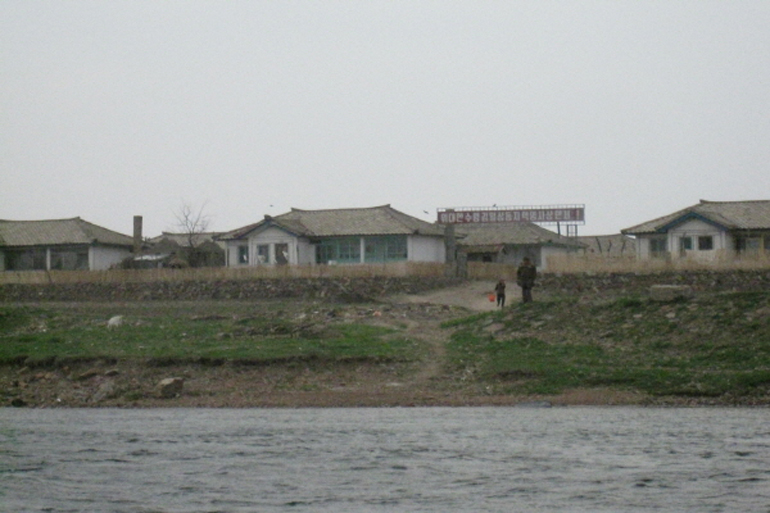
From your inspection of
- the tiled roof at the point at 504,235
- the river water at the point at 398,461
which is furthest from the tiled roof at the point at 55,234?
the river water at the point at 398,461

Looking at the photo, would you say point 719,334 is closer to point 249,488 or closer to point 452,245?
point 249,488

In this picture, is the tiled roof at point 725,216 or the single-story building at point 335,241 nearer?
the tiled roof at point 725,216

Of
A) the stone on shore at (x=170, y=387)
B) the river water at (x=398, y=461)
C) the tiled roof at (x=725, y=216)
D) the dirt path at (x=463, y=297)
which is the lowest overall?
the river water at (x=398, y=461)

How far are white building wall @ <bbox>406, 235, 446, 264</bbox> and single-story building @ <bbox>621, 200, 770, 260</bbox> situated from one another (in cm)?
1335

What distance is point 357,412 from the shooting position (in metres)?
27.4

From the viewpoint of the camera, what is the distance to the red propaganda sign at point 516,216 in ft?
245

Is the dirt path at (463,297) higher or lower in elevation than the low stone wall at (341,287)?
lower

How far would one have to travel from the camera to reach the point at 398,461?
19.6m

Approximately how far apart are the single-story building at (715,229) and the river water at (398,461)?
132ft

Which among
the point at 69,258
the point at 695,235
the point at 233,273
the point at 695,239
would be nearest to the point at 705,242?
the point at 695,239

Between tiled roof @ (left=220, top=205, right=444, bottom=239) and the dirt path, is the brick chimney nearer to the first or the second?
tiled roof @ (left=220, top=205, right=444, bottom=239)

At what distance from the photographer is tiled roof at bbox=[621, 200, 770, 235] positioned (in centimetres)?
6406

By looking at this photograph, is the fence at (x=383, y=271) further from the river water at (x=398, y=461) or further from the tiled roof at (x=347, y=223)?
the river water at (x=398, y=461)

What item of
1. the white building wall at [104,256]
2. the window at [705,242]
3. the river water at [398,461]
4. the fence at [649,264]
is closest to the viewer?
the river water at [398,461]
